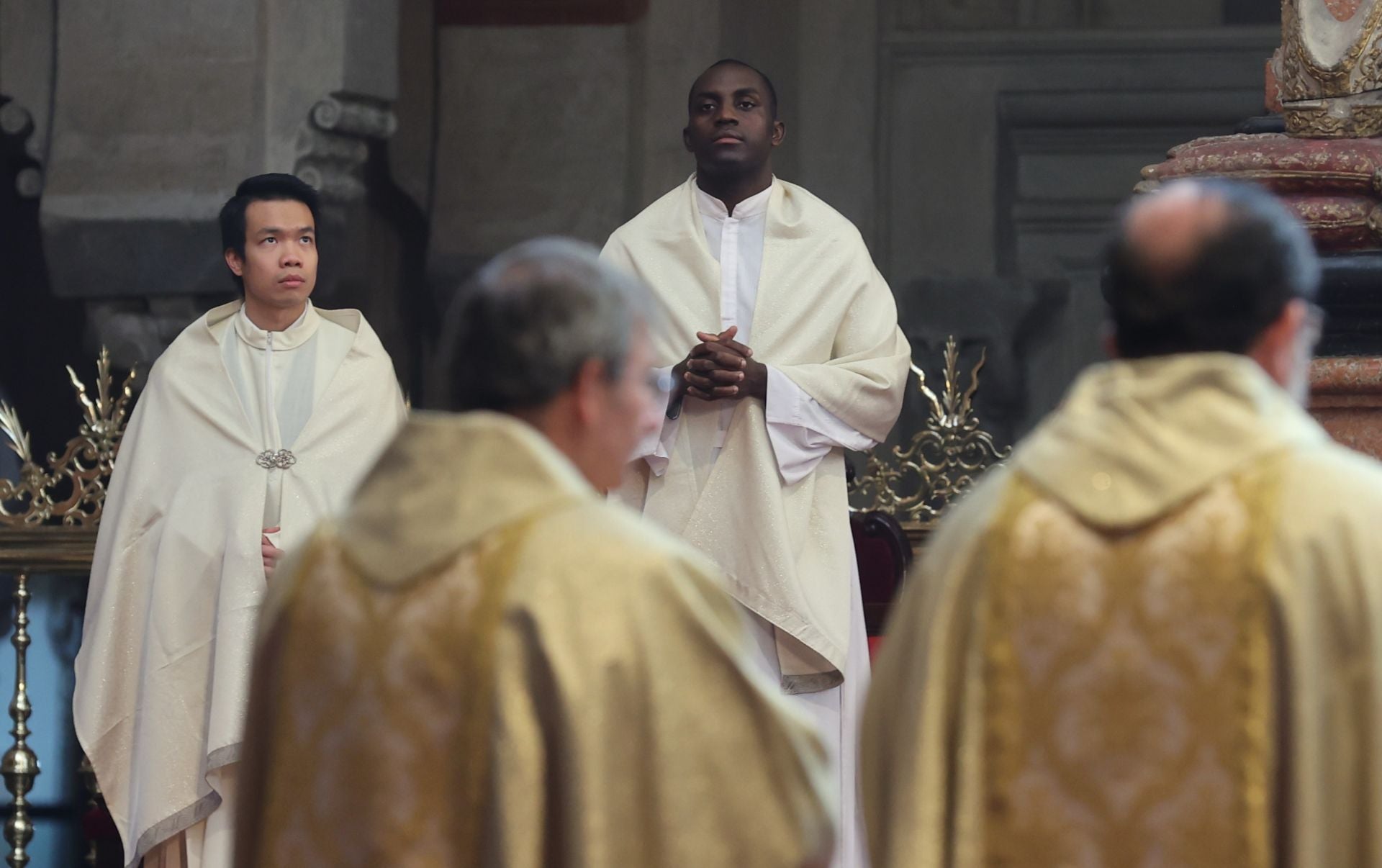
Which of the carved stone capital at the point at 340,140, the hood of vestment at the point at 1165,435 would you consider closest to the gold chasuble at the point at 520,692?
the hood of vestment at the point at 1165,435

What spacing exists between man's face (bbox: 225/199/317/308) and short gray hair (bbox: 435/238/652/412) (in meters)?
2.85

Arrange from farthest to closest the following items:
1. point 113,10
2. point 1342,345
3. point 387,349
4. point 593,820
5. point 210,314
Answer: point 387,349, point 113,10, point 210,314, point 1342,345, point 593,820

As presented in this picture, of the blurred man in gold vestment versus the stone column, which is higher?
the stone column

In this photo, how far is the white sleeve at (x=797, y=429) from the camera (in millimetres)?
5066

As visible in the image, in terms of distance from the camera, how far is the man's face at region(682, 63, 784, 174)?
5.17 metres

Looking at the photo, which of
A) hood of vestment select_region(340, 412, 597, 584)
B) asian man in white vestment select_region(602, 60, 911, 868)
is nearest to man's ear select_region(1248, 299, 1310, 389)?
hood of vestment select_region(340, 412, 597, 584)

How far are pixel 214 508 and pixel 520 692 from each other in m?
2.99

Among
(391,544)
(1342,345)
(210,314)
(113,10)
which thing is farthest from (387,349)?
(391,544)

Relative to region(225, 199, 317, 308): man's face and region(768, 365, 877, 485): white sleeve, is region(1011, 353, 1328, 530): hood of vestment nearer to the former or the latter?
region(768, 365, 877, 485): white sleeve

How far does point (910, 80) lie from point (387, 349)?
2374 millimetres

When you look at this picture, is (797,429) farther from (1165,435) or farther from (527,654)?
(527,654)

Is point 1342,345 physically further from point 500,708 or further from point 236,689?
point 500,708

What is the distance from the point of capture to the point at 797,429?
16.8 feet

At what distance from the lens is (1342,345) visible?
5031 mm
